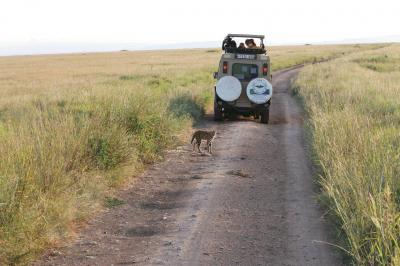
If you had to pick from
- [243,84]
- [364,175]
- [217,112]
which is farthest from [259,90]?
[364,175]

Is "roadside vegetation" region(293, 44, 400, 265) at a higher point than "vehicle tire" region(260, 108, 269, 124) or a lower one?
higher

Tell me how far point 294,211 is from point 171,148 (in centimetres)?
518

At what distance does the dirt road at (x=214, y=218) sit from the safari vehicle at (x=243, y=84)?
4.74m

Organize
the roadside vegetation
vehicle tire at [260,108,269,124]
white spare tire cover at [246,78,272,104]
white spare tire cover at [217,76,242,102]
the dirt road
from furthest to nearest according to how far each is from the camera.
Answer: vehicle tire at [260,108,269,124] → white spare tire cover at [217,76,242,102] → white spare tire cover at [246,78,272,104] → the dirt road → the roadside vegetation

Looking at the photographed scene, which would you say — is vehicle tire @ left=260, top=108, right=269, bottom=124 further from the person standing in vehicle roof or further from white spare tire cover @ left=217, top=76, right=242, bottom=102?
the person standing in vehicle roof

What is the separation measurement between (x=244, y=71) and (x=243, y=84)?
42 centimetres

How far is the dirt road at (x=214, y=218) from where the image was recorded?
205 inches

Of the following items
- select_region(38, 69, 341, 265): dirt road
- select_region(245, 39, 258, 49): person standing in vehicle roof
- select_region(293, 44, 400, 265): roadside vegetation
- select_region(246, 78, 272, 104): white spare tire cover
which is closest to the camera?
select_region(293, 44, 400, 265): roadside vegetation

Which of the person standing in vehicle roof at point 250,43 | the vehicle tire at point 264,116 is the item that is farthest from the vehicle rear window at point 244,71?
the vehicle tire at point 264,116

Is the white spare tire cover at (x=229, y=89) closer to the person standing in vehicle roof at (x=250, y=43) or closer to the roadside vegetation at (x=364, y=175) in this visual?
the person standing in vehicle roof at (x=250, y=43)

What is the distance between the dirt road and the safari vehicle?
4.74 meters

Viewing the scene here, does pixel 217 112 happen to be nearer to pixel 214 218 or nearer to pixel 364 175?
pixel 214 218

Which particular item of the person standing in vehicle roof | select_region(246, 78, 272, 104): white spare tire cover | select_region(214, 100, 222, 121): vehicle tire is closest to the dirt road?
select_region(246, 78, 272, 104): white spare tire cover

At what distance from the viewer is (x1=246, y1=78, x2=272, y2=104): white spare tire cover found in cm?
1521
